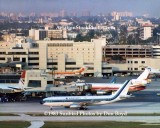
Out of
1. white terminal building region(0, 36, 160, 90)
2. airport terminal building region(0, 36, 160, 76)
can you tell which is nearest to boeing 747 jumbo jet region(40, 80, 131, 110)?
airport terminal building region(0, 36, 160, 76)

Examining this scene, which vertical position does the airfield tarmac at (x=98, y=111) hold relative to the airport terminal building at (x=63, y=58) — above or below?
below

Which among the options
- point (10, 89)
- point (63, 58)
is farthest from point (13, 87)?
point (63, 58)

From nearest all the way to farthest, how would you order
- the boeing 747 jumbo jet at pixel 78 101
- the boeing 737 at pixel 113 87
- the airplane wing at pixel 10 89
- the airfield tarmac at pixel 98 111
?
the airfield tarmac at pixel 98 111, the boeing 747 jumbo jet at pixel 78 101, the airplane wing at pixel 10 89, the boeing 737 at pixel 113 87

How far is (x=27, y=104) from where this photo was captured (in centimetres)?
3050

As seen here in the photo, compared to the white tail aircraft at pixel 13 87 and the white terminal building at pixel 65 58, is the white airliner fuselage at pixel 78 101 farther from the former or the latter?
the white terminal building at pixel 65 58

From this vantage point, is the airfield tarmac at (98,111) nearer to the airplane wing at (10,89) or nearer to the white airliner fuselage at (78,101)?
the white airliner fuselage at (78,101)

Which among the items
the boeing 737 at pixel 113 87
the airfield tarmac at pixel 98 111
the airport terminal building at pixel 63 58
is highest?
the airport terminal building at pixel 63 58

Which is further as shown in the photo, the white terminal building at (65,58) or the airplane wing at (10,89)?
the white terminal building at (65,58)

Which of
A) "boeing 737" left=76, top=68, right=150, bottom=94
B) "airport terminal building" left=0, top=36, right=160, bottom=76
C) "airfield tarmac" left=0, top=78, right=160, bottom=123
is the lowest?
"airfield tarmac" left=0, top=78, right=160, bottom=123

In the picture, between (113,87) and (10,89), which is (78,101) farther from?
(113,87)

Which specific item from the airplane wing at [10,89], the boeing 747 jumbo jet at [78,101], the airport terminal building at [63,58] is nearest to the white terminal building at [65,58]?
the airport terminal building at [63,58]

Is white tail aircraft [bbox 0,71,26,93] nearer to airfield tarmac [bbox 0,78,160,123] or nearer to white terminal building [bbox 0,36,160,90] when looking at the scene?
airfield tarmac [bbox 0,78,160,123]

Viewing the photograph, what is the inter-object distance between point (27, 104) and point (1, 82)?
29.0 feet

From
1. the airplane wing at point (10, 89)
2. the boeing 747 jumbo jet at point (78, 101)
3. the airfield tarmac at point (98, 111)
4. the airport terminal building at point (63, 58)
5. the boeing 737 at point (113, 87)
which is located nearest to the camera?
the airfield tarmac at point (98, 111)
